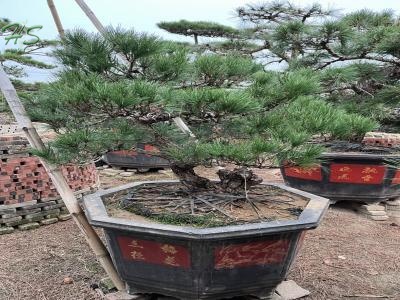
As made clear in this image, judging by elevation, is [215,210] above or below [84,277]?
above

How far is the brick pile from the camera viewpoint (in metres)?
2.84

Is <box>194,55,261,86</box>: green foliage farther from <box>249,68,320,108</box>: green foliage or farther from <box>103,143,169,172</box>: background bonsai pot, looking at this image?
<box>103,143,169,172</box>: background bonsai pot

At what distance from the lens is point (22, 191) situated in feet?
9.52

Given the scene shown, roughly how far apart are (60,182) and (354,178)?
7.32ft

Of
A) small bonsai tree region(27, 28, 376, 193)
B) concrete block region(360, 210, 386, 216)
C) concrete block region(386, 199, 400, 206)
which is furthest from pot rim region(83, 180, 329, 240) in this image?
concrete block region(386, 199, 400, 206)

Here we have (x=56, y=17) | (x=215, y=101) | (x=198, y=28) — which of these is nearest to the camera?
(x=215, y=101)

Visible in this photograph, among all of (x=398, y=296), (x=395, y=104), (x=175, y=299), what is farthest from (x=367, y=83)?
(x=175, y=299)

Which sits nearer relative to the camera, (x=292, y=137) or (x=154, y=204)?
(x=292, y=137)

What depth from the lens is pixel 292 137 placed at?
154 centimetres

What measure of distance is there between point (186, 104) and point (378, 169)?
215cm

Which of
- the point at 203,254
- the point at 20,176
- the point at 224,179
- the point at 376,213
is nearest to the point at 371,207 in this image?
the point at 376,213

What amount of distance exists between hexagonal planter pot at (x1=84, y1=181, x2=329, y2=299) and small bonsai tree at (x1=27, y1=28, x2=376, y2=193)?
0.78 feet

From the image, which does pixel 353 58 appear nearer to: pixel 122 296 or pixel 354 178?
pixel 354 178

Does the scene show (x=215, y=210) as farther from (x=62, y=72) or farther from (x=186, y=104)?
(x=62, y=72)
